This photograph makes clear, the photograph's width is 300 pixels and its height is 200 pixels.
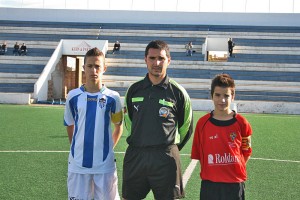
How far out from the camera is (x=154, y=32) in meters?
31.1

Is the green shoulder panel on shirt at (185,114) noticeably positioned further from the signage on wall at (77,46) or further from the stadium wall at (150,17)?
the stadium wall at (150,17)

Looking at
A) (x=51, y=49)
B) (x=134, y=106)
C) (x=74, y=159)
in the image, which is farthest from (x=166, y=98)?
(x=51, y=49)

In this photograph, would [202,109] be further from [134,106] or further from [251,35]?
[134,106]

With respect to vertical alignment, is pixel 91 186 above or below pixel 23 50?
below

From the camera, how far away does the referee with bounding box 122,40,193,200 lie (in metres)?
3.15

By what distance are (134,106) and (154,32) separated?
92.7ft

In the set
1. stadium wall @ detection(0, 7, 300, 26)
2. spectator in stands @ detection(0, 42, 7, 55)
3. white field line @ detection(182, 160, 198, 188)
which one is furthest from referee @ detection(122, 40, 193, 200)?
stadium wall @ detection(0, 7, 300, 26)

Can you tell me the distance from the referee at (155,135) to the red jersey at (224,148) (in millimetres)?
219

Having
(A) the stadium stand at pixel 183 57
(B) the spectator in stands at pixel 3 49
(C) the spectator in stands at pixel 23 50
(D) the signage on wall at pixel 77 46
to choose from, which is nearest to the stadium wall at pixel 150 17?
(A) the stadium stand at pixel 183 57

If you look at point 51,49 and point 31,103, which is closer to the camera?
point 31,103

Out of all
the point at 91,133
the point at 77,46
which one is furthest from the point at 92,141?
the point at 77,46

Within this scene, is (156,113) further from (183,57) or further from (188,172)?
(183,57)

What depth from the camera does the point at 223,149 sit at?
10.6 ft

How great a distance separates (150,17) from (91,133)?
3181 centimetres
